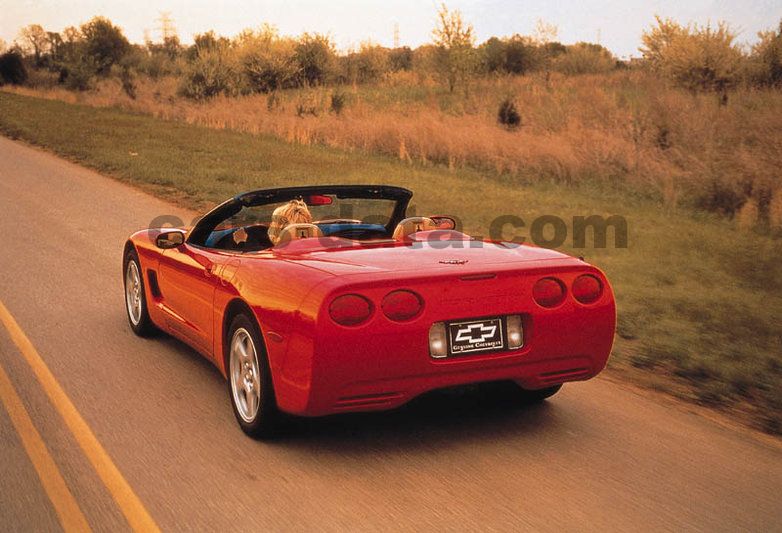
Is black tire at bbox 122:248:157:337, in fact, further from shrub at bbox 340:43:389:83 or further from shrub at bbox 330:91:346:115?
shrub at bbox 340:43:389:83

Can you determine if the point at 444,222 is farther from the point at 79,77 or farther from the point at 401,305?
the point at 79,77

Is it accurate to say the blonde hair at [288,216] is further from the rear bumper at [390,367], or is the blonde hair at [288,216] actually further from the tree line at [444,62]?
Answer: the tree line at [444,62]

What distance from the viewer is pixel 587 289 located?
4.70 meters

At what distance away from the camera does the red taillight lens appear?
4.66 meters

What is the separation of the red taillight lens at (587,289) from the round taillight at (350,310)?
115 centimetres

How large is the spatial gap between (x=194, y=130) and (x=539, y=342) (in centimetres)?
2612

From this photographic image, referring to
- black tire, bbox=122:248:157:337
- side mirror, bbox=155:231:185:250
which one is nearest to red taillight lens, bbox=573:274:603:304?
side mirror, bbox=155:231:185:250

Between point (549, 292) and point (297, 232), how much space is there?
153 centimetres

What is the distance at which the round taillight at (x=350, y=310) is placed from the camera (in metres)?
4.17

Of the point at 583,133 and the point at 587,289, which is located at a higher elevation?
the point at 587,289

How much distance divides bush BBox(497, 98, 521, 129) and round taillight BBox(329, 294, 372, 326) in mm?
19431

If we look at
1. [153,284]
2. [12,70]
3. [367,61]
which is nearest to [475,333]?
[153,284]

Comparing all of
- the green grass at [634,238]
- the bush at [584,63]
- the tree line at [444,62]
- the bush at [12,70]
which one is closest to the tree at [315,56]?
the tree line at [444,62]

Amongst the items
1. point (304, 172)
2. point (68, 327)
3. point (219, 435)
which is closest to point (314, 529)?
point (219, 435)
